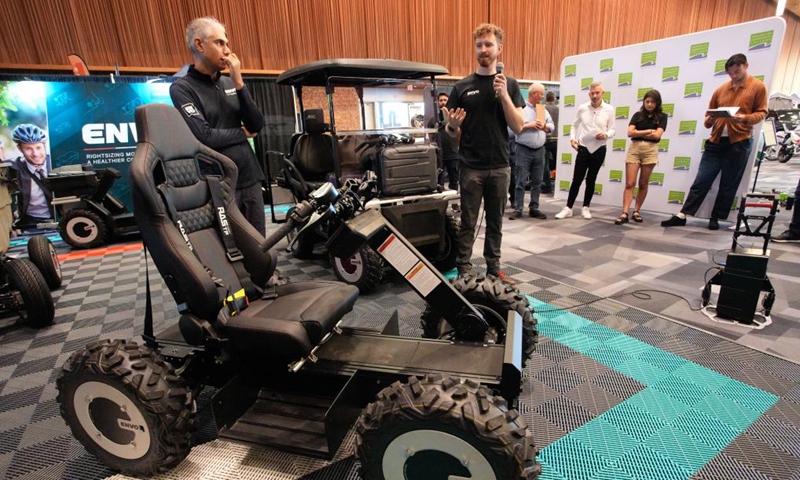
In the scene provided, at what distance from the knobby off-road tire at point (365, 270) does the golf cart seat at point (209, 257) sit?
1261mm

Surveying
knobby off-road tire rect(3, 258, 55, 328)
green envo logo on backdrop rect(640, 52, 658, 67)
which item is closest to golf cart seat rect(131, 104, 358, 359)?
knobby off-road tire rect(3, 258, 55, 328)

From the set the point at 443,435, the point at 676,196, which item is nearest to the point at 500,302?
the point at 443,435

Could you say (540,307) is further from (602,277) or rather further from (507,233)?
(507,233)

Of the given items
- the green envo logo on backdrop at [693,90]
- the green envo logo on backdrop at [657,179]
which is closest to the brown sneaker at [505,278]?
the green envo logo on backdrop at [657,179]

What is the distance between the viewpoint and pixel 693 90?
230 inches

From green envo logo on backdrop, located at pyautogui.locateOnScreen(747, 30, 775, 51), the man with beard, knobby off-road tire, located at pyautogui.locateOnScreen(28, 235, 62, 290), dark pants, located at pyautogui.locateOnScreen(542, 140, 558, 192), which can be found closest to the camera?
the man with beard

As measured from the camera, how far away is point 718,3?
17.3 metres

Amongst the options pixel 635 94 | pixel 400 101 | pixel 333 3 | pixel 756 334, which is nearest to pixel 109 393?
pixel 756 334

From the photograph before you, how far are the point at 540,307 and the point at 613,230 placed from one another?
2980mm

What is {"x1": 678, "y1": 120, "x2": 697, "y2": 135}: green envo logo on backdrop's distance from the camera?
19.2 ft

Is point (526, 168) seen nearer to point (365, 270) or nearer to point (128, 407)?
point (365, 270)

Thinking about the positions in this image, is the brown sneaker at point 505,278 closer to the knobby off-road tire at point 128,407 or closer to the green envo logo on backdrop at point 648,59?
the knobby off-road tire at point 128,407

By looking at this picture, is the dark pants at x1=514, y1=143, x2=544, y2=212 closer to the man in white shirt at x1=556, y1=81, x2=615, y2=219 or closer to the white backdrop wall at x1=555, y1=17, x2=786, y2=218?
the man in white shirt at x1=556, y1=81, x2=615, y2=219

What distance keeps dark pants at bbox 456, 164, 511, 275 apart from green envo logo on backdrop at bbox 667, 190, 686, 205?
14.1 ft
